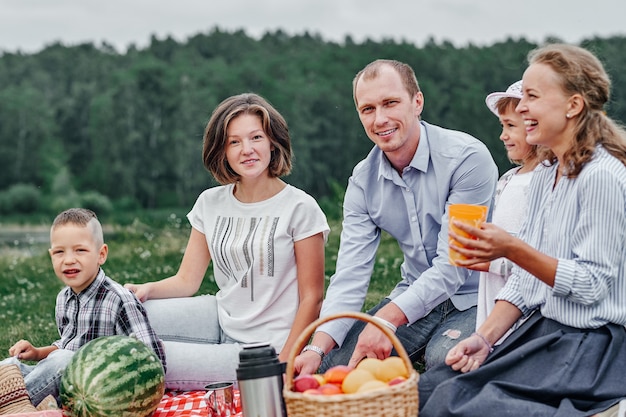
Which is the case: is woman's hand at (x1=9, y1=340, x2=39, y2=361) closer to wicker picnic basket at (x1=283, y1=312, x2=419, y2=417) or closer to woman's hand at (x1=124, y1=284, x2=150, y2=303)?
woman's hand at (x1=124, y1=284, x2=150, y2=303)

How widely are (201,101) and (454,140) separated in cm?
3808

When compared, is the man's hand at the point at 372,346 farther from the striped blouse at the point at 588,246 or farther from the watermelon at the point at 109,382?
the watermelon at the point at 109,382

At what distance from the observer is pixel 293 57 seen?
39.0m

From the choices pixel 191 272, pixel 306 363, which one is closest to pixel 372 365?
pixel 306 363

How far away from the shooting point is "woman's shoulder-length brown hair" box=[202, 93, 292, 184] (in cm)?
496

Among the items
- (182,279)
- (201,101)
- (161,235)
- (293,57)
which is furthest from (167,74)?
(182,279)

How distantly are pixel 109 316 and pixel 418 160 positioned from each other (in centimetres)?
203

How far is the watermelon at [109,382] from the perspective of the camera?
4.20m

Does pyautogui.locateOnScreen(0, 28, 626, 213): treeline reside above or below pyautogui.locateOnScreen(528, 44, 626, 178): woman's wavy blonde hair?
above

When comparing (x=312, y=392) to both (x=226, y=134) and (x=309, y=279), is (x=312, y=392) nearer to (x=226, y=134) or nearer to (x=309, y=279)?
(x=309, y=279)

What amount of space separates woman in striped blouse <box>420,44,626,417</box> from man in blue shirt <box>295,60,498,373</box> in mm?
731

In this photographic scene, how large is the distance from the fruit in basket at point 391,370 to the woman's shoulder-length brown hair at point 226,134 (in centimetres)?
195

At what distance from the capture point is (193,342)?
5.12 meters

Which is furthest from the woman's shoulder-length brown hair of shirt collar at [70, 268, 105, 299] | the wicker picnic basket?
the wicker picnic basket
